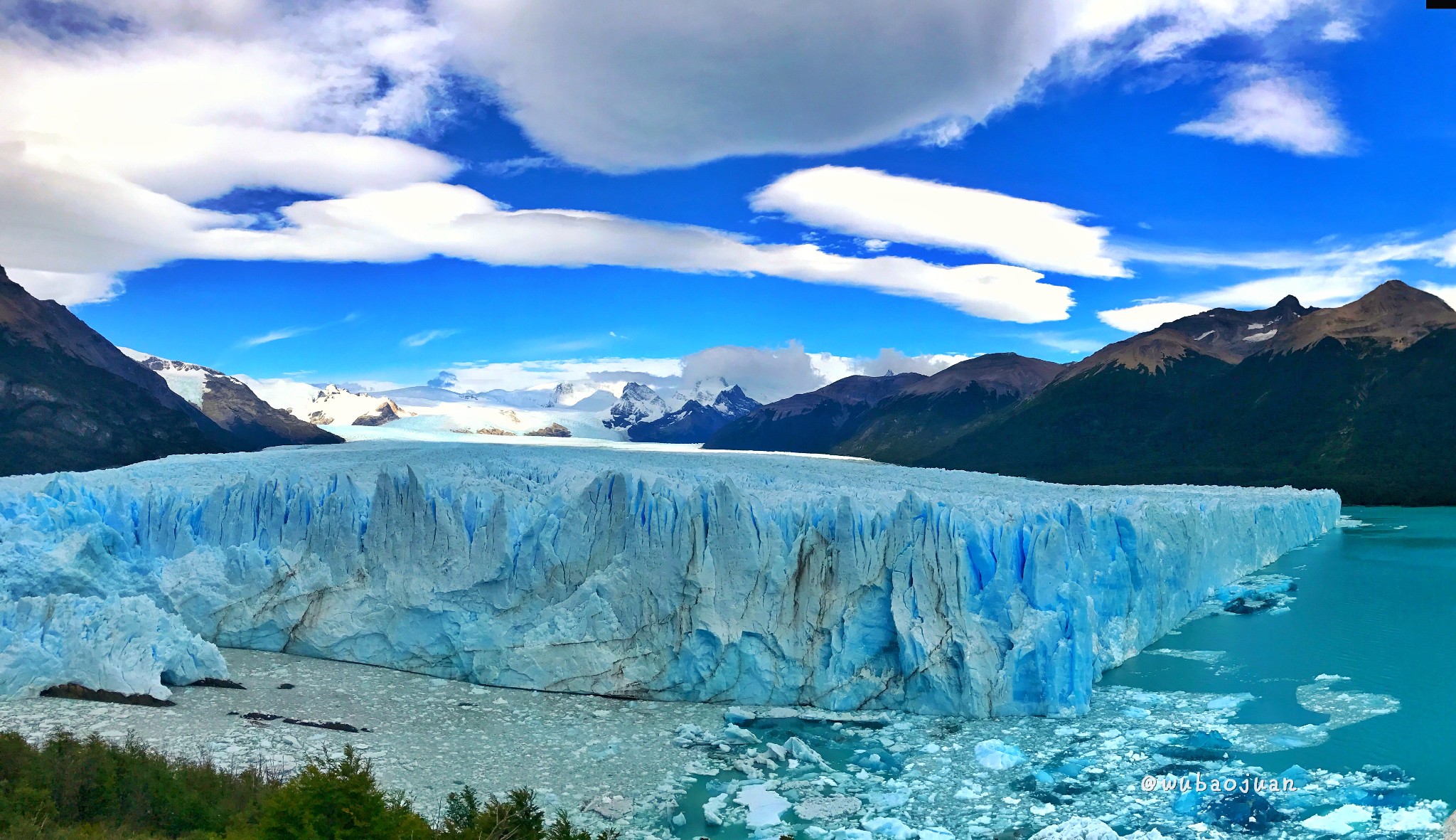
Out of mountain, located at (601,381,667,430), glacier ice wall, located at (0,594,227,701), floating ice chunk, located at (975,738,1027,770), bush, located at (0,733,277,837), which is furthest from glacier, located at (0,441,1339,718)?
mountain, located at (601,381,667,430)

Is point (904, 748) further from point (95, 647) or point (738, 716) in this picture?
point (95, 647)

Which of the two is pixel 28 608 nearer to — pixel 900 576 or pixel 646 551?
pixel 646 551

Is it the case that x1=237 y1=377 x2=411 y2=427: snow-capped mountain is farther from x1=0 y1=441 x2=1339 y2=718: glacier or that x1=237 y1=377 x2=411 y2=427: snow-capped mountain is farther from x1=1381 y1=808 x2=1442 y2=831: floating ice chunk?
x1=1381 y1=808 x2=1442 y2=831: floating ice chunk

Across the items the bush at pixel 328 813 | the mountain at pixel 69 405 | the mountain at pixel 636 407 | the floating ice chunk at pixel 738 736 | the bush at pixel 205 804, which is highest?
the mountain at pixel 636 407

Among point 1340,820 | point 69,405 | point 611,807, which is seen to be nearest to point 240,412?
point 69,405

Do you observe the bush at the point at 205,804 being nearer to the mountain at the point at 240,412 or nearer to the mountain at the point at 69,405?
the mountain at the point at 69,405

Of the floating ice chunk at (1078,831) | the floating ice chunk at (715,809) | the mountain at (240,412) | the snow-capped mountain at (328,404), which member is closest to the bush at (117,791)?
the floating ice chunk at (715,809)

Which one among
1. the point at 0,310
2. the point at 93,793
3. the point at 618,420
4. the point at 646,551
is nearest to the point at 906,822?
the point at 646,551
